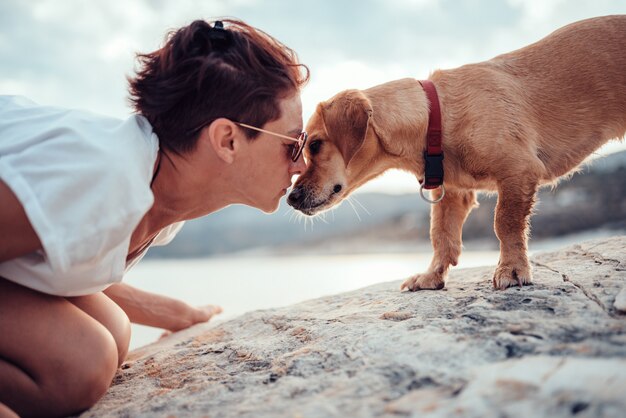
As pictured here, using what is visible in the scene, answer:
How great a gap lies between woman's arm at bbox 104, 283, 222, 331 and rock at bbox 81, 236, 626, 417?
58 cm

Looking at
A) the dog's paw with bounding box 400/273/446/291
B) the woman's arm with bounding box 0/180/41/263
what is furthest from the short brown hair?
the dog's paw with bounding box 400/273/446/291

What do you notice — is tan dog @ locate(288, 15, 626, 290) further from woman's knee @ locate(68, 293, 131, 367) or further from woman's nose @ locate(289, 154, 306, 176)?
woman's knee @ locate(68, 293, 131, 367)

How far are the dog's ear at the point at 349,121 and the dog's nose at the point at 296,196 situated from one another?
320 mm

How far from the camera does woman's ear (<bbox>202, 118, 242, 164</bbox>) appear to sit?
72.8 inches

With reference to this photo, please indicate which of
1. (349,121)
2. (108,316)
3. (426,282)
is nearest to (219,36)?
(349,121)

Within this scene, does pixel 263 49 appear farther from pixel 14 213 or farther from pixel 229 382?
pixel 229 382

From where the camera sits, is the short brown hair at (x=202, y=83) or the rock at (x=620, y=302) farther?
the short brown hair at (x=202, y=83)

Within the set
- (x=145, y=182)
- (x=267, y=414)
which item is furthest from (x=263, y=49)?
(x=267, y=414)

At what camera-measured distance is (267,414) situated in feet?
3.98

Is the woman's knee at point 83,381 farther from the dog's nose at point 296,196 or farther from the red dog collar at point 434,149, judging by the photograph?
the red dog collar at point 434,149

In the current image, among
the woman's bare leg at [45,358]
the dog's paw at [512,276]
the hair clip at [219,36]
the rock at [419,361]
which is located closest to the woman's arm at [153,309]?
the rock at [419,361]

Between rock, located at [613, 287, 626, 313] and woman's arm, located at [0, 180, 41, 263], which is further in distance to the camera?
rock, located at [613, 287, 626, 313]

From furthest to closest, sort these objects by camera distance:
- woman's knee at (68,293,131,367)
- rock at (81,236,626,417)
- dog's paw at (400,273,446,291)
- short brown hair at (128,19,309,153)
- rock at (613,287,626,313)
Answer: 1. dog's paw at (400,273,446,291)
2. woman's knee at (68,293,131,367)
3. short brown hair at (128,19,309,153)
4. rock at (613,287,626,313)
5. rock at (81,236,626,417)

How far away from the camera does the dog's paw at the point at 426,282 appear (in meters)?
2.64
